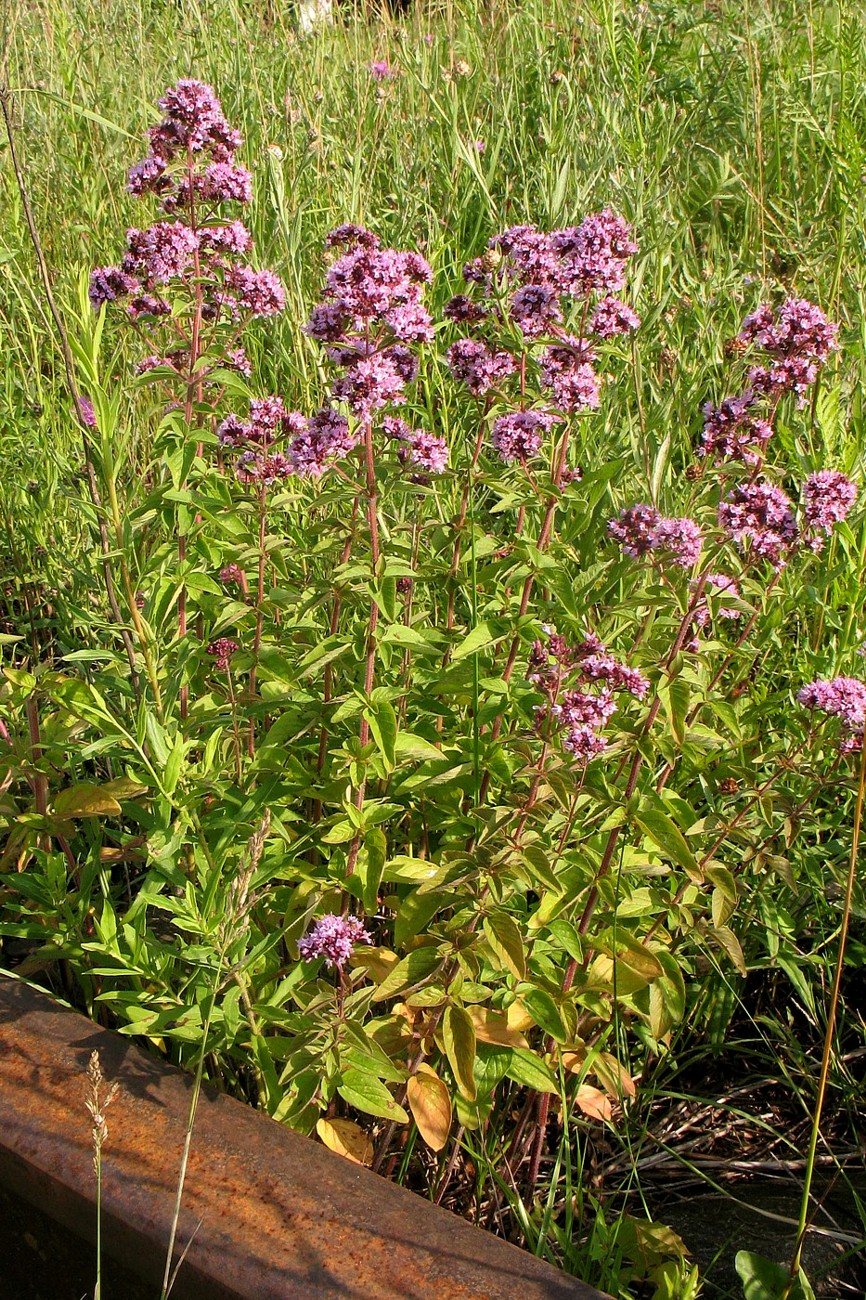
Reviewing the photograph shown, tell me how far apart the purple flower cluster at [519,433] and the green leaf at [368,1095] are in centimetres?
115

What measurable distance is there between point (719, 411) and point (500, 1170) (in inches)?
57.4

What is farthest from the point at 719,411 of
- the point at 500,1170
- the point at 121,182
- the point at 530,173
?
the point at 121,182

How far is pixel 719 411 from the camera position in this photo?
2.21m

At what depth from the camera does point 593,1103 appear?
205 cm

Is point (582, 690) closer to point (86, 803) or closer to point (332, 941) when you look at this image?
point (332, 941)

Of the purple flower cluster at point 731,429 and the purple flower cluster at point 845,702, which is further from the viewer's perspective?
the purple flower cluster at point 731,429

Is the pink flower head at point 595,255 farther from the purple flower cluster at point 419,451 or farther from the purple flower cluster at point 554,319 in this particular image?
the purple flower cluster at point 419,451

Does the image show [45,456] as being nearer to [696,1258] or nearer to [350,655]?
[350,655]

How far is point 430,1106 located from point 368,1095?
16cm

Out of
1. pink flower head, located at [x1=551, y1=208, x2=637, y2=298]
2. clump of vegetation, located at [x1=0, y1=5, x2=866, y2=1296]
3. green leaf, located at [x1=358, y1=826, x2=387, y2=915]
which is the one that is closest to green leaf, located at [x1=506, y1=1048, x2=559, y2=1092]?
clump of vegetation, located at [x1=0, y1=5, x2=866, y2=1296]

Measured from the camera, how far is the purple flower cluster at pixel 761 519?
6.68 feet

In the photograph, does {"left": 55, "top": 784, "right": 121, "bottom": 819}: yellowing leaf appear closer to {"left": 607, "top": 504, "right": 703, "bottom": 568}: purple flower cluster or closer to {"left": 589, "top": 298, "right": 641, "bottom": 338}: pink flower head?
{"left": 607, "top": 504, "right": 703, "bottom": 568}: purple flower cluster

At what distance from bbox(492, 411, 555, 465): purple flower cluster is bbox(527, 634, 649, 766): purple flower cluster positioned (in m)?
0.40

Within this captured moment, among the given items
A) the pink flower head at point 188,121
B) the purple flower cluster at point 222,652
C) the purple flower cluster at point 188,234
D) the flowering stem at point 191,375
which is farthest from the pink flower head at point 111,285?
the purple flower cluster at point 222,652
